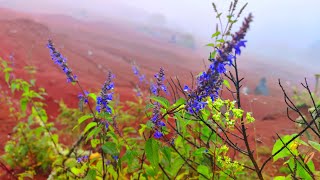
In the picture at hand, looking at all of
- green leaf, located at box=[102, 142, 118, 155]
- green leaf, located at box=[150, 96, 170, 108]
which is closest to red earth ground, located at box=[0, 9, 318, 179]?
green leaf, located at box=[102, 142, 118, 155]

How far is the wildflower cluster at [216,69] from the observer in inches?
60.5

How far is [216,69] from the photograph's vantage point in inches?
63.4

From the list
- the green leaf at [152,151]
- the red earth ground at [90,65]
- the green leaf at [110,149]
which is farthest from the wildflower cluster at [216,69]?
the red earth ground at [90,65]

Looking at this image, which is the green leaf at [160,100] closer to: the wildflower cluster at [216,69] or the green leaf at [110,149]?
the wildflower cluster at [216,69]

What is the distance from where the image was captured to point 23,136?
4.40 m

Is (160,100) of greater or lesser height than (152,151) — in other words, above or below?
above

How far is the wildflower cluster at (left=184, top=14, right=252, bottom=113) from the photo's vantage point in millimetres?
1536

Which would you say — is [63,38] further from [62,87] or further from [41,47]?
[62,87]

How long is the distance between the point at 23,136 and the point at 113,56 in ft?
39.5

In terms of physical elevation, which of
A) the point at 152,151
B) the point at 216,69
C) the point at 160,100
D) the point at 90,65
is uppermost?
the point at 216,69

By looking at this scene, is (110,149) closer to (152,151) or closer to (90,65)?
(152,151)

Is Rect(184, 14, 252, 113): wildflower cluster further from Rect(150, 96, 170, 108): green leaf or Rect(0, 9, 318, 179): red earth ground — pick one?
Rect(0, 9, 318, 179): red earth ground

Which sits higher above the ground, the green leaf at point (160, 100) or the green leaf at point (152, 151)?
the green leaf at point (160, 100)

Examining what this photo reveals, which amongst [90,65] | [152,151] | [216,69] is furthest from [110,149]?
[90,65]
